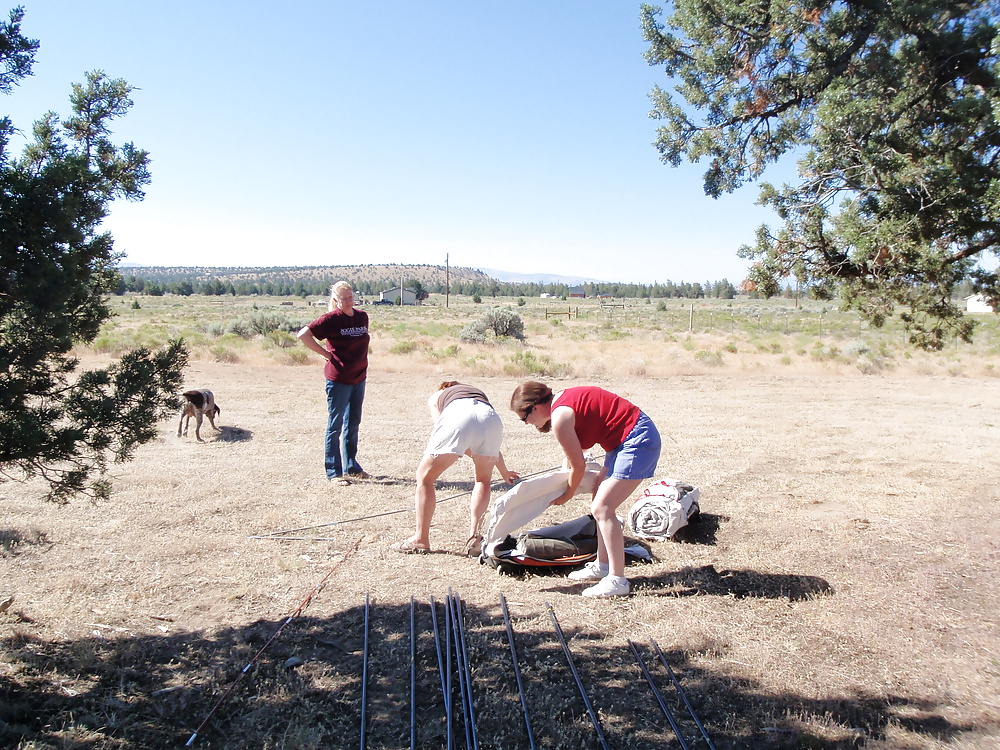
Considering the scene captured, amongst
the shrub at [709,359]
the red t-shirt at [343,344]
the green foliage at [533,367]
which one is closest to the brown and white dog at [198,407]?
the red t-shirt at [343,344]

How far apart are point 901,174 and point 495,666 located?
4214 mm

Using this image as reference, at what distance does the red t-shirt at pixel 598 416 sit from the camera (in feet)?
14.5

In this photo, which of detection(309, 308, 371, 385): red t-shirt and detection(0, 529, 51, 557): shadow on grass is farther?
detection(309, 308, 371, 385): red t-shirt

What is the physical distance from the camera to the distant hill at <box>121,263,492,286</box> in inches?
6058

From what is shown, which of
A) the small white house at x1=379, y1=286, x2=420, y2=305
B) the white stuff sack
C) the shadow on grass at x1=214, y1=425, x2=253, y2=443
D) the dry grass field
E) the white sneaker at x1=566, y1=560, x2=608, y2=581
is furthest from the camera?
the small white house at x1=379, y1=286, x2=420, y2=305

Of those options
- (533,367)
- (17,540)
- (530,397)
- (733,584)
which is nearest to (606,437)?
(530,397)

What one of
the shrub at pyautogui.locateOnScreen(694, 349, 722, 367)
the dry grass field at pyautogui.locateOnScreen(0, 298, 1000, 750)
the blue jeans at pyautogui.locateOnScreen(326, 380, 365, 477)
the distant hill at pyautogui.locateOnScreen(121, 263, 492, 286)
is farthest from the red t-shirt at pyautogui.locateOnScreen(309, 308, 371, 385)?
the distant hill at pyautogui.locateOnScreen(121, 263, 492, 286)

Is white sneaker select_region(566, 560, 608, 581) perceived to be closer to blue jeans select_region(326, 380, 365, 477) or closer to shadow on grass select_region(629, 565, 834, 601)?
shadow on grass select_region(629, 565, 834, 601)

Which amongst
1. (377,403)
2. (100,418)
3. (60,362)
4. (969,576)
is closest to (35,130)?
(60,362)

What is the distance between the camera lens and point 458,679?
371 centimetres

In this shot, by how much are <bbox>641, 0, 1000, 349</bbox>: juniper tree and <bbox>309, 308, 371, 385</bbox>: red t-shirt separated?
346 centimetres

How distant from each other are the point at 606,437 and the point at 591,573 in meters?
1.04

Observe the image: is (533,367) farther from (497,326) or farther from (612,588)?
(612,588)

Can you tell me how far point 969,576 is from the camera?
16.6 feet
